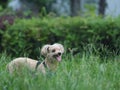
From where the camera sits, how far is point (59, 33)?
12570mm

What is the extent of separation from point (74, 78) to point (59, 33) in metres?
4.63

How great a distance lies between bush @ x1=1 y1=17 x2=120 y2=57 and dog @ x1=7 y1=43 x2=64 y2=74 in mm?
2964

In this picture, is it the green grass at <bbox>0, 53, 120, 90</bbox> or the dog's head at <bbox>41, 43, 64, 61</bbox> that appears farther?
the dog's head at <bbox>41, 43, 64, 61</bbox>

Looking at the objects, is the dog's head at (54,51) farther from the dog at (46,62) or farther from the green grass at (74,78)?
the green grass at (74,78)

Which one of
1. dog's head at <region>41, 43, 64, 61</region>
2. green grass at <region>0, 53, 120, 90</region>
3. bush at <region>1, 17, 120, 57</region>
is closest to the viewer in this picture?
green grass at <region>0, 53, 120, 90</region>

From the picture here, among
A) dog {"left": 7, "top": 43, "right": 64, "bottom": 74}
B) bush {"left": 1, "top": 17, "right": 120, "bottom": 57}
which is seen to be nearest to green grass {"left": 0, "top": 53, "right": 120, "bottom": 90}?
dog {"left": 7, "top": 43, "right": 64, "bottom": 74}

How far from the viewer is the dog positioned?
339 inches

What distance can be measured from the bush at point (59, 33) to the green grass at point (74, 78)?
2.61 m

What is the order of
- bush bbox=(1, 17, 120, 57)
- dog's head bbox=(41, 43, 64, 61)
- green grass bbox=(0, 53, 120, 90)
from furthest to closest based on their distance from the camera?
bush bbox=(1, 17, 120, 57) < dog's head bbox=(41, 43, 64, 61) < green grass bbox=(0, 53, 120, 90)

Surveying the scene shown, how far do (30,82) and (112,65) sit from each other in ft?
5.75

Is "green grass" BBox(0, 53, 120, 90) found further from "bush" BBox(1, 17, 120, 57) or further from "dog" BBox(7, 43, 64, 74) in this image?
"bush" BBox(1, 17, 120, 57)

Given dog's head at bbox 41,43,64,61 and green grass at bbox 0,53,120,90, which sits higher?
dog's head at bbox 41,43,64,61

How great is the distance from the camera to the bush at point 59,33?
1212 cm

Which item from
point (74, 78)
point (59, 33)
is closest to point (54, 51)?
point (74, 78)
